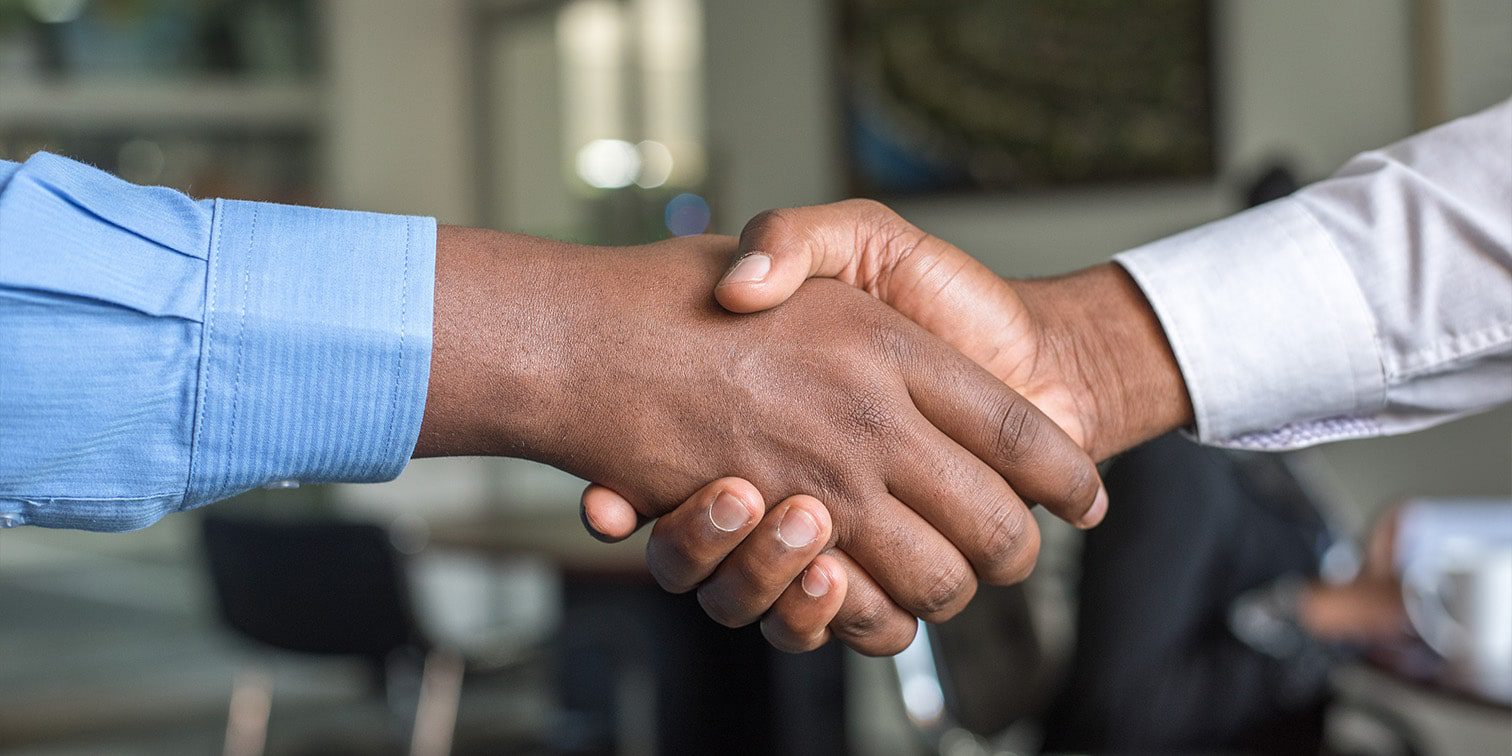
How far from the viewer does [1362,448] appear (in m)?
3.12

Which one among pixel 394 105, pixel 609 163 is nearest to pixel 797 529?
pixel 609 163

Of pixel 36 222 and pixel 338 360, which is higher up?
pixel 36 222

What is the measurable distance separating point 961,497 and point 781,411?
18 centimetres

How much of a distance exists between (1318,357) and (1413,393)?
0.32 ft

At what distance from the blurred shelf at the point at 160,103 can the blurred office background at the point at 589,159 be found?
0.04ft

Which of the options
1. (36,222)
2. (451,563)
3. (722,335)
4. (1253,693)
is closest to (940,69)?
(1253,693)

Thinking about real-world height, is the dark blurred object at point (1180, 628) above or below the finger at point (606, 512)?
Result: below

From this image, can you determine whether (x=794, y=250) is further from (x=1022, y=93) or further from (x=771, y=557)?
(x=1022, y=93)

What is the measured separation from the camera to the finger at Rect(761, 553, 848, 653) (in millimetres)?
1177

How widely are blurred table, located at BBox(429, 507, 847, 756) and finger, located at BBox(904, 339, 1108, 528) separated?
2.05 metres

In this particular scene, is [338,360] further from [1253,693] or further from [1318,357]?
[1253,693]

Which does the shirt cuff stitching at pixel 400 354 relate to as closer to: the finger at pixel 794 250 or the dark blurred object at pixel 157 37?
the finger at pixel 794 250

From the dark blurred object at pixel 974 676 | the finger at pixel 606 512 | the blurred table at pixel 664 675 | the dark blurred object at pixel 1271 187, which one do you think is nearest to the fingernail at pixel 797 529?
the finger at pixel 606 512

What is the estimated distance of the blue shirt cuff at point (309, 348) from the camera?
98 centimetres
